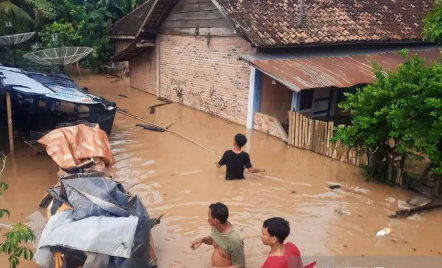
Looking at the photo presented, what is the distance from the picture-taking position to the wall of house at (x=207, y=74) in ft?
38.7

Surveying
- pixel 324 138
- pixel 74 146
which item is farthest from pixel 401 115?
pixel 74 146

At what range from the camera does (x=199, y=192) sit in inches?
275

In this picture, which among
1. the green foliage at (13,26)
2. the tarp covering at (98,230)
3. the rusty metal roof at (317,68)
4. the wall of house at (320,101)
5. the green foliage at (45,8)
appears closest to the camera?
the tarp covering at (98,230)

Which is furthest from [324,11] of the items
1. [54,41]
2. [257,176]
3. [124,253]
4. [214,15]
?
[54,41]

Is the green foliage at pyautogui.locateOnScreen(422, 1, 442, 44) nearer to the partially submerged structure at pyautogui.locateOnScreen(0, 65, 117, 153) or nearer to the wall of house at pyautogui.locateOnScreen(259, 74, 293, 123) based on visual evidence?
the wall of house at pyautogui.locateOnScreen(259, 74, 293, 123)

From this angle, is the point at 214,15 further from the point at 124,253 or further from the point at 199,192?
the point at 124,253

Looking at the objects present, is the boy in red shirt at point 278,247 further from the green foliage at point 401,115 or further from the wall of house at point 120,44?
the wall of house at point 120,44

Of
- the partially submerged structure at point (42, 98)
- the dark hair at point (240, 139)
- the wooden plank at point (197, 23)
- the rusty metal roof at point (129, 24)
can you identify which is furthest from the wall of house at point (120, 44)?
the dark hair at point (240, 139)

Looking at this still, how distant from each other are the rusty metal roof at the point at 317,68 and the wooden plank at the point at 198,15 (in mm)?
2148

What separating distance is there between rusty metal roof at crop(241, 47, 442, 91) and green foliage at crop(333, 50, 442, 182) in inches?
88.2

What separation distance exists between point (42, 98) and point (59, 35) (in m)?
10.0

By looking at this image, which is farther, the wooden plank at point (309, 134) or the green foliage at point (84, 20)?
the green foliage at point (84, 20)

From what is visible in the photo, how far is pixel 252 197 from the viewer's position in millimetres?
6828

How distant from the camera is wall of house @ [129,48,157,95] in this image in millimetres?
16277
